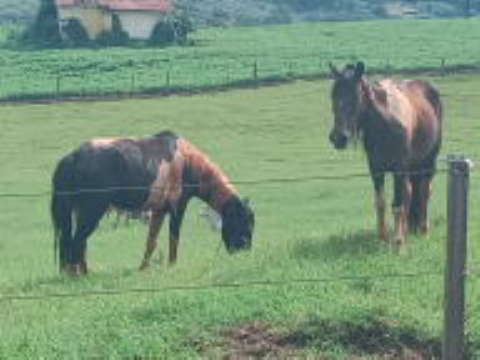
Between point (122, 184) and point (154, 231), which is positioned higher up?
point (122, 184)

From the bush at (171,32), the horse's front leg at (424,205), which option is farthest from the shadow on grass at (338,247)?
the bush at (171,32)

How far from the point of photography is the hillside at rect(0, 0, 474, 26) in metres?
139

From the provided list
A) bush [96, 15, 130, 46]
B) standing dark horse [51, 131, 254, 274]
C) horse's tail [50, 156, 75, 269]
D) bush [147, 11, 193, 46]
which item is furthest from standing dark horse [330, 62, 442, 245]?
bush [96, 15, 130, 46]

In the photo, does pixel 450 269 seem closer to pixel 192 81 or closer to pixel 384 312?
pixel 384 312

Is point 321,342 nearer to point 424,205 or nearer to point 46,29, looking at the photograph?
point 424,205

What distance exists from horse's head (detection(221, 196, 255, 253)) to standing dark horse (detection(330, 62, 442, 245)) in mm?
3205

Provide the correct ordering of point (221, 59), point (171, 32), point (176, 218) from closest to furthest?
point (176, 218)
point (221, 59)
point (171, 32)

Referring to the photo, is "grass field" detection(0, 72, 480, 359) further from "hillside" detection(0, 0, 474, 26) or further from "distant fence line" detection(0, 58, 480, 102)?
"hillside" detection(0, 0, 474, 26)

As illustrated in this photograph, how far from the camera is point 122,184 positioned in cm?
1641

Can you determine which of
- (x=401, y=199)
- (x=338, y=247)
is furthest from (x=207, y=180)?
(x=338, y=247)

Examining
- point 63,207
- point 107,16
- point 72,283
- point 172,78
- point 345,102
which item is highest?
point 345,102

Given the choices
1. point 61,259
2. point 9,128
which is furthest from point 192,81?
point 61,259

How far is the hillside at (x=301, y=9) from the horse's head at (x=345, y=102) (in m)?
118

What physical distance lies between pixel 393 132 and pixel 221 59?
5432 centimetres
